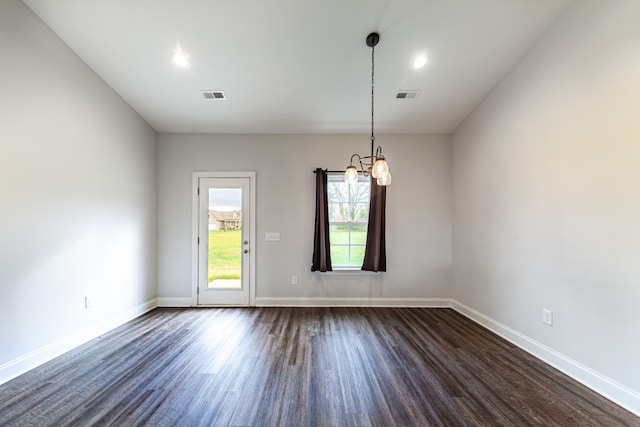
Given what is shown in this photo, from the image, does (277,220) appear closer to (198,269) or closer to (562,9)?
(198,269)

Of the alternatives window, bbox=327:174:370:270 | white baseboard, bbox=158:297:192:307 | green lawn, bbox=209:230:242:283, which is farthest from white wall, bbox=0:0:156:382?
window, bbox=327:174:370:270

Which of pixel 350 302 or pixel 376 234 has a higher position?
pixel 376 234

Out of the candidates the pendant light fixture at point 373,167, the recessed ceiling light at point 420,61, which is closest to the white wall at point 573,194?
the recessed ceiling light at point 420,61

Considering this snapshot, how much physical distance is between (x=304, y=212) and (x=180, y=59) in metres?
2.58

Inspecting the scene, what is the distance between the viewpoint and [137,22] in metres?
2.68

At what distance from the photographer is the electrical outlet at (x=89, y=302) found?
10.3 feet

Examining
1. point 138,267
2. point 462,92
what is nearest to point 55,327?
point 138,267

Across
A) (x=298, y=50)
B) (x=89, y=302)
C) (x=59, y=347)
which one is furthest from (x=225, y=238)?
(x=298, y=50)

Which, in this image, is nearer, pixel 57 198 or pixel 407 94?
pixel 57 198

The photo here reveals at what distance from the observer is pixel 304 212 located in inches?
177

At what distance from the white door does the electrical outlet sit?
4.58 feet

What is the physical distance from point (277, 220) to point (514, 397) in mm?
3490

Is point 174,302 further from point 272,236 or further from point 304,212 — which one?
point 304,212

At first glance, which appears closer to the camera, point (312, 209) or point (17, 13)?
point (17, 13)
